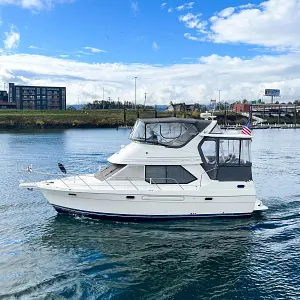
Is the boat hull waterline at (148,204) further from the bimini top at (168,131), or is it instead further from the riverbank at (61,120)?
the riverbank at (61,120)

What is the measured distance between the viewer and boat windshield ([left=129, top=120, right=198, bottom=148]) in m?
18.2

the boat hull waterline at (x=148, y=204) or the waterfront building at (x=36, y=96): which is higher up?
the waterfront building at (x=36, y=96)

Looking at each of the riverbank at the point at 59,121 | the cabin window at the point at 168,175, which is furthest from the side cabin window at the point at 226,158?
the riverbank at the point at 59,121

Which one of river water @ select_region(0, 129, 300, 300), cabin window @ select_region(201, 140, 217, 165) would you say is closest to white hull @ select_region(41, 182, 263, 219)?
river water @ select_region(0, 129, 300, 300)

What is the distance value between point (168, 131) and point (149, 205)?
12.7 feet

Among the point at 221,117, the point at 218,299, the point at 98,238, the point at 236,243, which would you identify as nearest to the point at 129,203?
the point at 98,238

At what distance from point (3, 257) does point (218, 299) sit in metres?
8.19

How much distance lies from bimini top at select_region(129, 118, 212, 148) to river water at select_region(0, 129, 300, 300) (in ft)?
13.3

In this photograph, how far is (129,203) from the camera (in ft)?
56.4

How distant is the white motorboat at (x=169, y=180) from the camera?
17.2 m

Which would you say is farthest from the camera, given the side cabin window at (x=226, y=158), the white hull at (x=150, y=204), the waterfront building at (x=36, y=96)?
the waterfront building at (x=36, y=96)

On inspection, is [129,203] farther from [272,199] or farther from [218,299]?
[272,199]

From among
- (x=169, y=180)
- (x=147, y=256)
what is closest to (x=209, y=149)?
(x=169, y=180)

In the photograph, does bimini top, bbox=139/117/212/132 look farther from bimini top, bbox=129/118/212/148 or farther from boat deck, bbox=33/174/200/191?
boat deck, bbox=33/174/200/191
